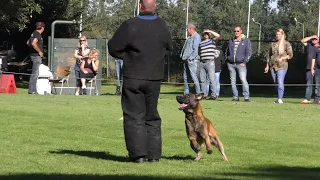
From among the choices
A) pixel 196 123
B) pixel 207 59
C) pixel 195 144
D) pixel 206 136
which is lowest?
pixel 195 144

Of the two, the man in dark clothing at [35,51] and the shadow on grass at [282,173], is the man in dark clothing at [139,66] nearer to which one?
the shadow on grass at [282,173]

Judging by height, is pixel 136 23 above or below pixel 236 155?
above

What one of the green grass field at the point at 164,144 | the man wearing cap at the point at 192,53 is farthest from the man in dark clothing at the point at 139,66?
the man wearing cap at the point at 192,53

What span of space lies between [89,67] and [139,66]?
54.0 ft

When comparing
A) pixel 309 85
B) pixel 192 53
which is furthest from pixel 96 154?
pixel 309 85

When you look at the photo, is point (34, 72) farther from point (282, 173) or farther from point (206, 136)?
point (282, 173)

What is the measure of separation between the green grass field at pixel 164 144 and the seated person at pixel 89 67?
5929mm

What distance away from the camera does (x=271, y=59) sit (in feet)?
71.1

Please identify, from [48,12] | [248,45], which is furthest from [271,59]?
[48,12]

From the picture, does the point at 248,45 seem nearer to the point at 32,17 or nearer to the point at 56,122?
the point at 56,122

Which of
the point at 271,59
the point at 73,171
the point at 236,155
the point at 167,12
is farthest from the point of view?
the point at 167,12

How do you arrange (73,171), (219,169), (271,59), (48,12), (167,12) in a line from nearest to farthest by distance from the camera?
(73,171)
(219,169)
(271,59)
(48,12)
(167,12)

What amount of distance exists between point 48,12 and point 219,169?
36364 millimetres

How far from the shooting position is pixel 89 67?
26.0m
